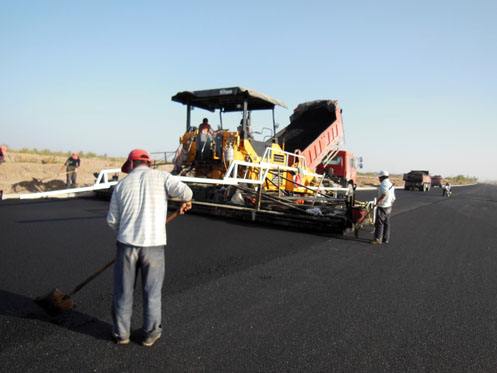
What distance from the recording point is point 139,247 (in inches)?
111

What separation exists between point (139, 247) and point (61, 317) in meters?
1.07

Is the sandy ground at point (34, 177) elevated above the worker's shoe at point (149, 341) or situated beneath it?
elevated above

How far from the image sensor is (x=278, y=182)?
9.17 meters

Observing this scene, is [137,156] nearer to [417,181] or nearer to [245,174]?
[245,174]

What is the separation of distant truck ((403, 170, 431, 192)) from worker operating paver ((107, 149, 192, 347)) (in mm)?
33242

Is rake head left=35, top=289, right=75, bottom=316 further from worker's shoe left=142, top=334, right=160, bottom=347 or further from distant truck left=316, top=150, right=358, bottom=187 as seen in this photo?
distant truck left=316, top=150, right=358, bottom=187

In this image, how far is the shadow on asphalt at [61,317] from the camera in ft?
9.79

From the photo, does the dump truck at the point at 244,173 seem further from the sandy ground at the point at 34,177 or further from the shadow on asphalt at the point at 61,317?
the sandy ground at the point at 34,177

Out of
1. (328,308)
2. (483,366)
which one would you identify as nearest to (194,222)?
(328,308)

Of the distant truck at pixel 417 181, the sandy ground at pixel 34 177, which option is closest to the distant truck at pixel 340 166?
the sandy ground at pixel 34 177

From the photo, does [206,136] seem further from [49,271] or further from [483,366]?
[483,366]

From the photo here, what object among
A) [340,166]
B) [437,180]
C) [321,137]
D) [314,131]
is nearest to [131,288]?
[321,137]

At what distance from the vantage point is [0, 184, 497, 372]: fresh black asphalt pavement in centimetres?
267

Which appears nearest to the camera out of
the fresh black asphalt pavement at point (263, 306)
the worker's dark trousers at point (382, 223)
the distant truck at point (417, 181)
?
the fresh black asphalt pavement at point (263, 306)
